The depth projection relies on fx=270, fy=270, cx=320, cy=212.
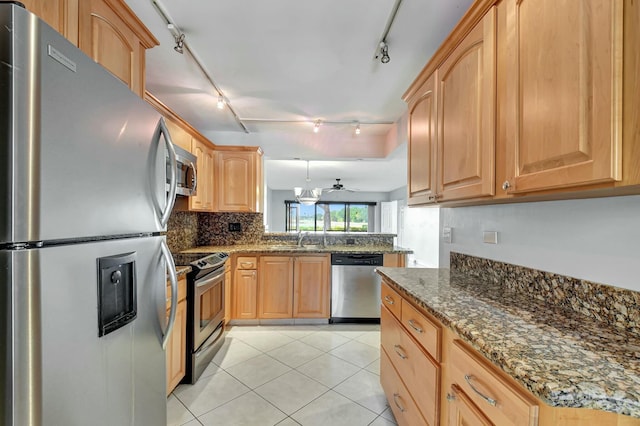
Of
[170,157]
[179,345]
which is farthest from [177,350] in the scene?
[170,157]

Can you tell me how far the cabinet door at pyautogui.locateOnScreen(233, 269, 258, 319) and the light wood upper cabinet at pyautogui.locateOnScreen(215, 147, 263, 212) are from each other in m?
0.84

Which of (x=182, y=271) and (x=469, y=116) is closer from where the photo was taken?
(x=469, y=116)

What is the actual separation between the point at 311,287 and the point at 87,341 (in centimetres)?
266

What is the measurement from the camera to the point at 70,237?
2.44 feet

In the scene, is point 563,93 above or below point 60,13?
below

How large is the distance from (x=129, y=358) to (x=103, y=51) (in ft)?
4.28

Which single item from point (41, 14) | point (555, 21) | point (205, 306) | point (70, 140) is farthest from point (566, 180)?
point (205, 306)

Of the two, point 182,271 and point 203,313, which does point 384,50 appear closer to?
point 182,271

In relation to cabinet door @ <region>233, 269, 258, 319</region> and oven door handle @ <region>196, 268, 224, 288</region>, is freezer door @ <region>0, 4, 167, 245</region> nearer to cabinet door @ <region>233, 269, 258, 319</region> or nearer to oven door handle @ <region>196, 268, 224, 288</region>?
oven door handle @ <region>196, 268, 224, 288</region>

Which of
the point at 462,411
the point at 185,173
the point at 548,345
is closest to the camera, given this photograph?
the point at 548,345

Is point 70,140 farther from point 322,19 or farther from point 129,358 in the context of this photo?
point 322,19

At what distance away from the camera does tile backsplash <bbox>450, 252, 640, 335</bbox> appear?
3.12 feet

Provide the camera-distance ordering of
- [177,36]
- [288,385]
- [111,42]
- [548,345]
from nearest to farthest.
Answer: [548,345] → [111,42] → [177,36] → [288,385]

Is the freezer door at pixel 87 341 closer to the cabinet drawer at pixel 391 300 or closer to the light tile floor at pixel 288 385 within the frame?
the light tile floor at pixel 288 385
